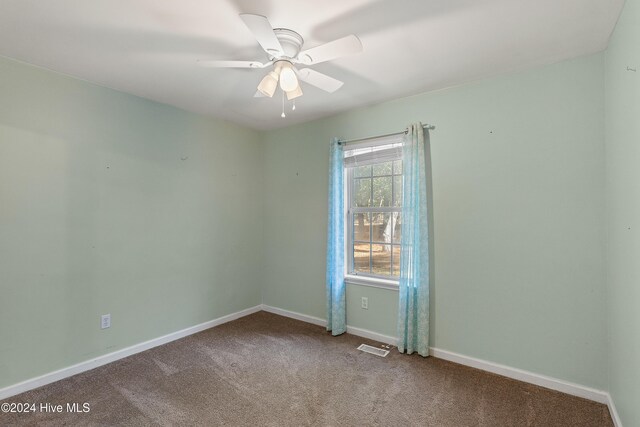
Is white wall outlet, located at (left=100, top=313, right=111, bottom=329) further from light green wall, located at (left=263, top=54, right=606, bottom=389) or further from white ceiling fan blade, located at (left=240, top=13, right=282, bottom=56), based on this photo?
white ceiling fan blade, located at (left=240, top=13, right=282, bottom=56)

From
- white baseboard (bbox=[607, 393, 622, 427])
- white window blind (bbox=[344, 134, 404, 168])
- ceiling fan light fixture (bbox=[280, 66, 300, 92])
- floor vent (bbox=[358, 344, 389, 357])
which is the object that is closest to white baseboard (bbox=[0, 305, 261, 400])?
floor vent (bbox=[358, 344, 389, 357])

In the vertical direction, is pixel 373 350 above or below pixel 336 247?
below

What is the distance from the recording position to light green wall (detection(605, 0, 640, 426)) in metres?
1.58

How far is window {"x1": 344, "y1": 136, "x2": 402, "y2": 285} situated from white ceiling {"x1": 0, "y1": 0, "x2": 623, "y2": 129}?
76cm

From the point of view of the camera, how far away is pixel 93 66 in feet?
7.88

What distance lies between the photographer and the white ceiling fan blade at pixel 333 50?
5.49 feet

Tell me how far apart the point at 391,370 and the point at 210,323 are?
208 cm

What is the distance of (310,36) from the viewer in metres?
1.99

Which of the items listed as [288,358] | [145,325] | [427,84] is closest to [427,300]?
[288,358]

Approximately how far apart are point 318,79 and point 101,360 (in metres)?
2.92

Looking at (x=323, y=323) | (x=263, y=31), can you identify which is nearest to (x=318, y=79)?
(x=263, y=31)

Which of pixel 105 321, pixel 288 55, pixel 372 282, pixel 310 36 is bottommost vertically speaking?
pixel 105 321

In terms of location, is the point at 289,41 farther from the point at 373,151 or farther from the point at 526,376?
the point at 526,376

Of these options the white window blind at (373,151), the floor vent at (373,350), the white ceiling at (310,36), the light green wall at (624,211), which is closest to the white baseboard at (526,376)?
the light green wall at (624,211)
